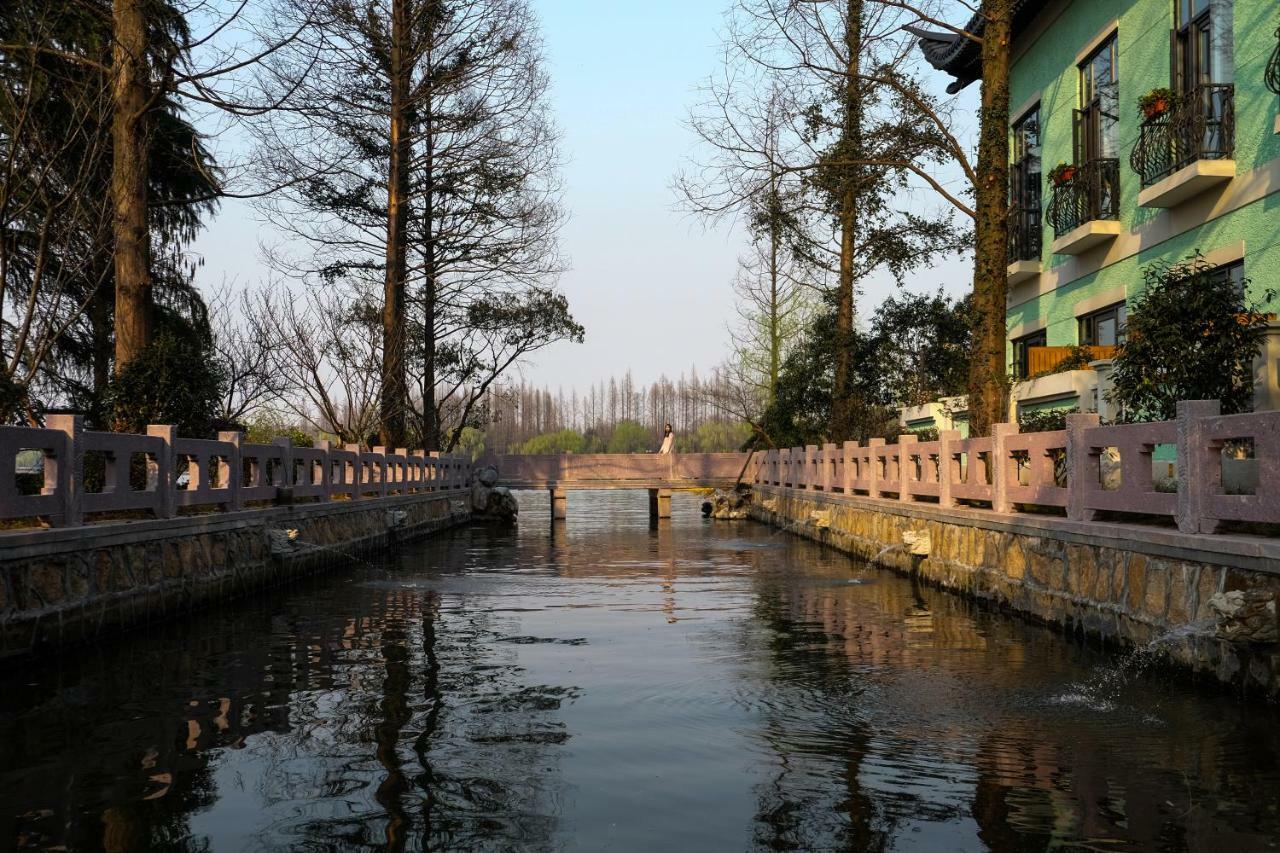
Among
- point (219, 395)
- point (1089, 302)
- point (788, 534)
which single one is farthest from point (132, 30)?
point (788, 534)

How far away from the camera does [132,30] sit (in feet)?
46.1

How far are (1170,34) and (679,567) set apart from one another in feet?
Answer: 31.8

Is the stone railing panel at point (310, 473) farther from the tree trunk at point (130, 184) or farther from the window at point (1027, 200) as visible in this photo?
the window at point (1027, 200)

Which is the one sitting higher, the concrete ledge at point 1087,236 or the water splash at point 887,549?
the concrete ledge at point 1087,236

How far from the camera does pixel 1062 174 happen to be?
1862 cm

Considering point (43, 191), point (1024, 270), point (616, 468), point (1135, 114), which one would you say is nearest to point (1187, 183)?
point (1135, 114)

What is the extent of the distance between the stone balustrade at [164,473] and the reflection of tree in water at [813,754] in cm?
554

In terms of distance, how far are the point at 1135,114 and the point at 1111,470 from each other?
21.3ft

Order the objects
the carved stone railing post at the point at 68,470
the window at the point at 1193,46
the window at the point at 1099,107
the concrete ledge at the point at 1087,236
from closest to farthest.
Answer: the carved stone railing post at the point at 68,470 < the window at the point at 1193,46 < the concrete ledge at the point at 1087,236 < the window at the point at 1099,107

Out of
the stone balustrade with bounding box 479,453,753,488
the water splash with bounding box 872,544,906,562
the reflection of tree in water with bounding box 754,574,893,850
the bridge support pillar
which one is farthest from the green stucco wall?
the stone balustrade with bounding box 479,453,753,488

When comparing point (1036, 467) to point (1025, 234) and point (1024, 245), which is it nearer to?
point (1024, 245)

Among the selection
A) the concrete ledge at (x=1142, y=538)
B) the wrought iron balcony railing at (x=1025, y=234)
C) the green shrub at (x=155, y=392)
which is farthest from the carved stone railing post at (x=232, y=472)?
the wrought iron balcony railing at (x=1025, y=234)

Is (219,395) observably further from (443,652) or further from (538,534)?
(538,534)

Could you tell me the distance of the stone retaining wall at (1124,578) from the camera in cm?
678
